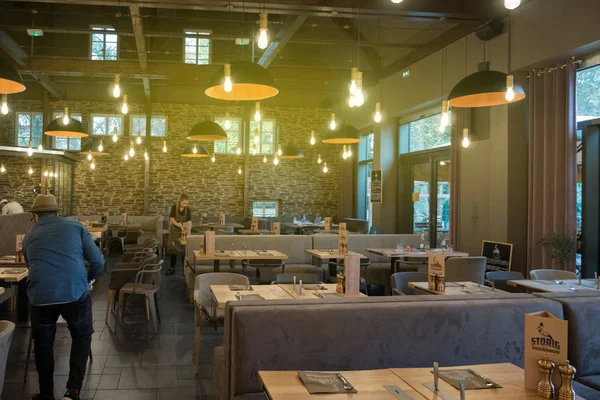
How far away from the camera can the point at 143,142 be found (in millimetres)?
16438

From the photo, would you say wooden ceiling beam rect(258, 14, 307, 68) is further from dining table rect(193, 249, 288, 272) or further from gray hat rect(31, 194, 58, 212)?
gray hat rect(31, 194, 58, 212)

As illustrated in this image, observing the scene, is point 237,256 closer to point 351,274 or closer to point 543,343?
point 351,274

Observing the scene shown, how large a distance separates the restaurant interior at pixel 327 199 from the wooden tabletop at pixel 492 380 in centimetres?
1

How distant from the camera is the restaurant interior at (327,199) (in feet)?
9.61

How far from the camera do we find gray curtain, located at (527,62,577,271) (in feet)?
23.8

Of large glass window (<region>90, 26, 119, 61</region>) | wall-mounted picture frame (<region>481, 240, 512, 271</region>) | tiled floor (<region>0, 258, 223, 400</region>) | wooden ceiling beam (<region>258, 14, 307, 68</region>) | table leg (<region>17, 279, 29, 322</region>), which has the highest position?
large glass window (<region>90, 26, 119, 61</region>)

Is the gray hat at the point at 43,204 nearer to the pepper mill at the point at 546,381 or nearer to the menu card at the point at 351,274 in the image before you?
the menu card at the point at 351,274

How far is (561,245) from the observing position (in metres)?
7.04

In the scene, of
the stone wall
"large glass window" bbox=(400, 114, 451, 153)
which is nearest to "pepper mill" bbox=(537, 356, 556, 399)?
"large glass window" bbox=(400, 114, 451, 153)

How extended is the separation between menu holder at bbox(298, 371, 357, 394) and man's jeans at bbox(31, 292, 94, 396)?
219 cm

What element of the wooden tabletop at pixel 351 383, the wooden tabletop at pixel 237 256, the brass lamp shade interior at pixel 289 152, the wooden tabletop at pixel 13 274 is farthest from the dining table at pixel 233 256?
the brass lamp shade interior at pixel 289 152

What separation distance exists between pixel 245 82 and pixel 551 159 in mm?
5162

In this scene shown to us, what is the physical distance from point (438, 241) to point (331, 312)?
29.2ft

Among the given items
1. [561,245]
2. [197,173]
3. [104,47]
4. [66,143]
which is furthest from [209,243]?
[66,143]
